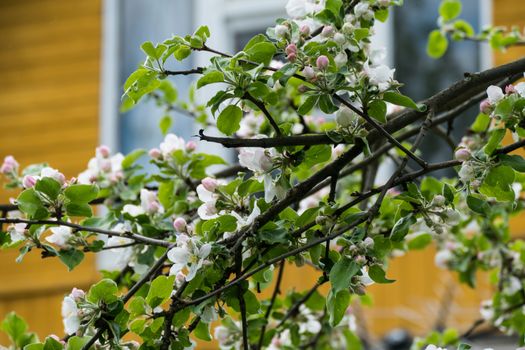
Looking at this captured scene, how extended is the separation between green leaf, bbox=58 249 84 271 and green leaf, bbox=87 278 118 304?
0.57 feet

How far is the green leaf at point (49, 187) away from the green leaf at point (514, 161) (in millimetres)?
762

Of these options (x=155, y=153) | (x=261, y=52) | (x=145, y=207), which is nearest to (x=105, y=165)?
(x=155, y=153)

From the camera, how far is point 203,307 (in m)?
1.74

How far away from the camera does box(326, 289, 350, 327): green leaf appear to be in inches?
66.7

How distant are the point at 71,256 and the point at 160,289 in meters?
0.27

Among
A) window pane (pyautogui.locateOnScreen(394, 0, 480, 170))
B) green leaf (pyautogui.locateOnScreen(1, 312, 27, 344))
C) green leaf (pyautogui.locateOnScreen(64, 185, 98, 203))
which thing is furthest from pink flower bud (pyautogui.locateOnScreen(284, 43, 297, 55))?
window pane (pyautogui.locateOnScreen(394, 0, 480, 170))

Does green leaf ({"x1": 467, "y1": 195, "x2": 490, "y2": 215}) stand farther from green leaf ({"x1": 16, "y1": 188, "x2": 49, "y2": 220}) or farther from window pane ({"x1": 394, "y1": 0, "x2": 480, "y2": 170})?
window pane ({"x1": 394, "y1": 0, "x2": 480, "y2": 170})

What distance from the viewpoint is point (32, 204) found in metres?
1.83

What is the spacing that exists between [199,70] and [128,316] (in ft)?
1.41

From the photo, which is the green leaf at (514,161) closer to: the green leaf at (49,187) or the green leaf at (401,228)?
the green leaf at (401,228)

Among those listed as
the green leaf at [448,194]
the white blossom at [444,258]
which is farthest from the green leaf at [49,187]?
the white blossom at [444,258]

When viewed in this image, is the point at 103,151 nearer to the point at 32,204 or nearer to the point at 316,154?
the point at 32,204

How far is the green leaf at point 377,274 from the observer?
5.62 ft

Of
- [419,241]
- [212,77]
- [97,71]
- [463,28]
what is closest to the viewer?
[212,77]
